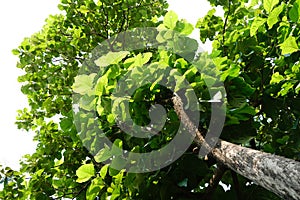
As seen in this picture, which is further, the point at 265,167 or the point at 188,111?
the point at 188,111

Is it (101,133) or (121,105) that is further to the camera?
(101,133)

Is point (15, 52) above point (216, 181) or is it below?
above

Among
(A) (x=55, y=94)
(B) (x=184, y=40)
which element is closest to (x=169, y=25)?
(B) (x=184, y=40)

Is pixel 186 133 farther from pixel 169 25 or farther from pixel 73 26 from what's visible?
pixel 73 26

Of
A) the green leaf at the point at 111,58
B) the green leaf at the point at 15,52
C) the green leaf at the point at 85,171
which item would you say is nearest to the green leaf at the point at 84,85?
the green leaf at the point at 111,58

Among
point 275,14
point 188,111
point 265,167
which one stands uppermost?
point 275,14

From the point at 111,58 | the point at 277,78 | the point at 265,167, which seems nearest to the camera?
the point at 265,167

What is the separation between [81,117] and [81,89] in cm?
41

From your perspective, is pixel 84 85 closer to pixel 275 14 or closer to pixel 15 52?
pixel 275 14

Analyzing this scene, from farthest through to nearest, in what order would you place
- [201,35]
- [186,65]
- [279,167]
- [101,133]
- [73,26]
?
1. [73,26]
2. [201,35]
3. [101,133]
4. [186,65]
5. [279,167]

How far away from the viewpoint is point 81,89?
2.38m

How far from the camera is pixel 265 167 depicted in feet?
4.57

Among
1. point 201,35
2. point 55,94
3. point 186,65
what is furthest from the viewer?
point 55,94

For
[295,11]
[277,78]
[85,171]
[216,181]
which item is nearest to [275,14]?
[295,11]
